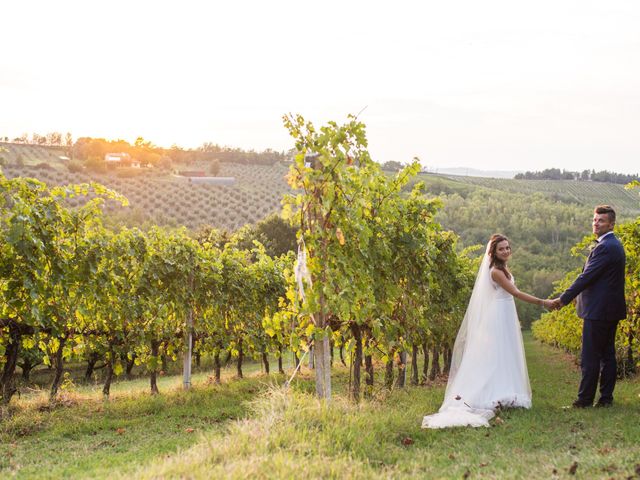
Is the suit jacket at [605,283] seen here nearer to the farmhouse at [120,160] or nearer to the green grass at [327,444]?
→ the green grass at [327,444]

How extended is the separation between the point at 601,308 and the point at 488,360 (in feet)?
4.29

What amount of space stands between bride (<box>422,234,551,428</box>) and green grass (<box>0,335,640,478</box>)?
0.94ft

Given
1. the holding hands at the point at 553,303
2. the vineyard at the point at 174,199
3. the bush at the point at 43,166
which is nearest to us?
the holding hands at the point at 553,303

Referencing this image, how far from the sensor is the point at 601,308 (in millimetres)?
6480

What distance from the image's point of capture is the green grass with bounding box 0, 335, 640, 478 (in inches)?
165

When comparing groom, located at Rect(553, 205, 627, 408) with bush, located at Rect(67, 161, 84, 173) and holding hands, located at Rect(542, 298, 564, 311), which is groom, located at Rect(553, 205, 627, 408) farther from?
bush, located at Rect(67, 161, 84, 173)

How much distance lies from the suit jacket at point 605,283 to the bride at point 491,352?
19.8 inches

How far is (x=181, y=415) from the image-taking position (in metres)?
8.18

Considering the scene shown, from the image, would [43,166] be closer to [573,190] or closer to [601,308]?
[601,308]

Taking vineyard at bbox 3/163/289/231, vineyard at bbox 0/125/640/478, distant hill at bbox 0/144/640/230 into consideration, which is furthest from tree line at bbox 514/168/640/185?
vineyard at bbox 0/125/640/478

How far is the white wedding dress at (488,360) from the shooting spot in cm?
676

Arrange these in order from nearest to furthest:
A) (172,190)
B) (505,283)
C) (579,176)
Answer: (505,283) < (172,190) < (579,176)

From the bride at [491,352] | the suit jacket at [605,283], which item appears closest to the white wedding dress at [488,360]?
the bride at [491,352]

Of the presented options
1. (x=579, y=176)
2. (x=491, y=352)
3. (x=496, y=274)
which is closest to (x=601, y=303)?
(x=496, y=274)
